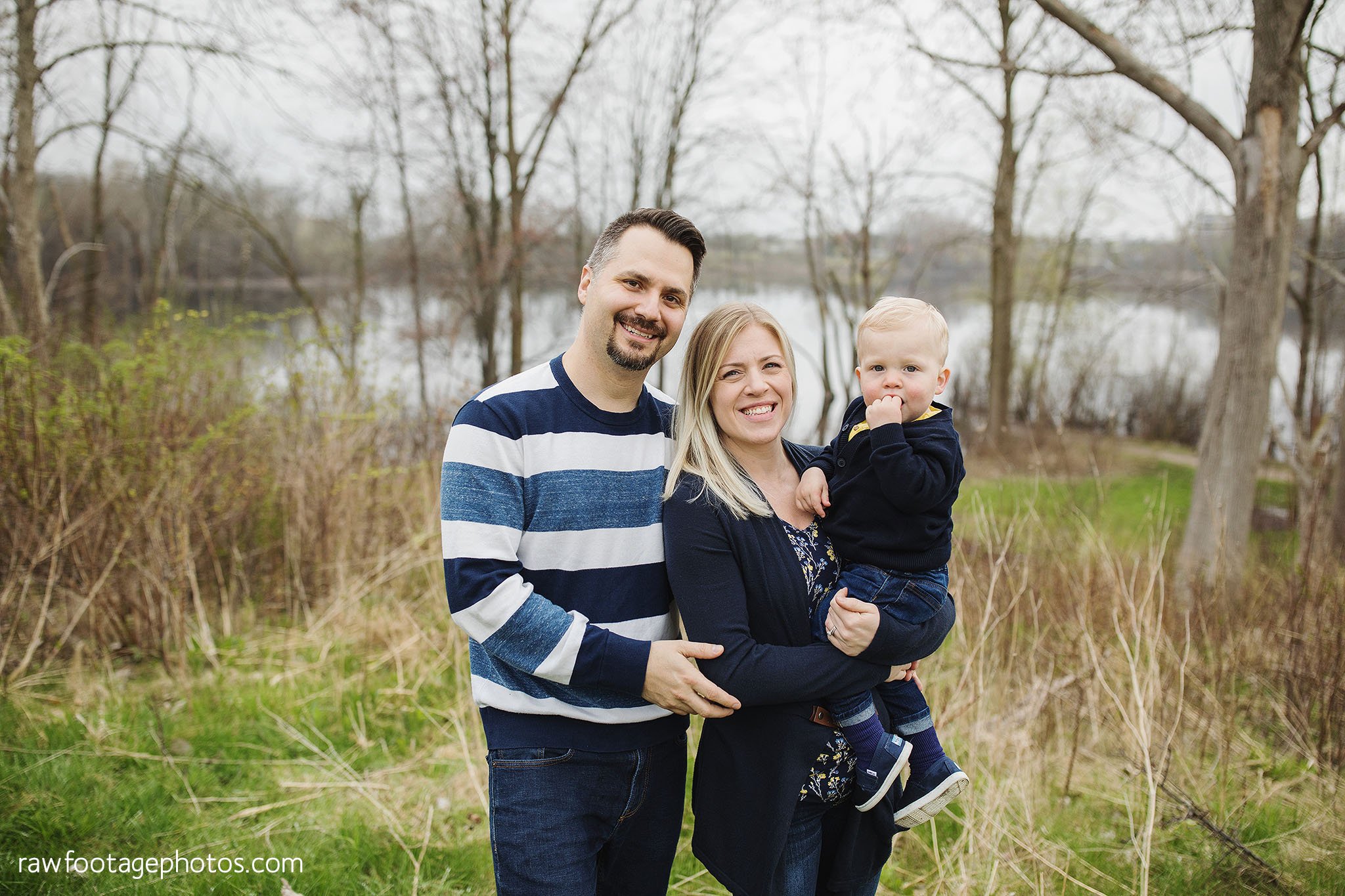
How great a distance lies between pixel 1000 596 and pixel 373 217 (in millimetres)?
13367

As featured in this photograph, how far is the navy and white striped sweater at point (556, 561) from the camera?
4.80ft

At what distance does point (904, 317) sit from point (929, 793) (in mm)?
1031

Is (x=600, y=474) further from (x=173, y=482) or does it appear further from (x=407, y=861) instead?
(x=173, y=482)

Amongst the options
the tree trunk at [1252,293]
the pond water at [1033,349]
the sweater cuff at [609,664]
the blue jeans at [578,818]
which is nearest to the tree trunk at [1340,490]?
the tree trunk at [1252,293]

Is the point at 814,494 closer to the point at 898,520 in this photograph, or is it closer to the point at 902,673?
the point at 898,520

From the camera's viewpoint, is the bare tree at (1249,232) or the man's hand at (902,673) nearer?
the man's hand at (902,673)

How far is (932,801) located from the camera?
160 cm

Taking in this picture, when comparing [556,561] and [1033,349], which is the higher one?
[1033,349]

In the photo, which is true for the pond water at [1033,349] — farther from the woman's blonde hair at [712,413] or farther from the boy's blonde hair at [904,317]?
the boy's blonde hair at [904,317]

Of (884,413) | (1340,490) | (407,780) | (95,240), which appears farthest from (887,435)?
(95,240)

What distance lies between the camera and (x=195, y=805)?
263 centimetres

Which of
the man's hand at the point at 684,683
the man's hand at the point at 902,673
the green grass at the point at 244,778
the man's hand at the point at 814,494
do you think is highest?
the man's hand at the point at 814,494

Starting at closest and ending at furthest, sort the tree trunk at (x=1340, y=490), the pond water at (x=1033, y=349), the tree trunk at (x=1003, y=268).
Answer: the tree trunk at (x=1340, y=490)
the tree trunk at (x=1003, y=268)
the pond water at (x=1033, y=349)

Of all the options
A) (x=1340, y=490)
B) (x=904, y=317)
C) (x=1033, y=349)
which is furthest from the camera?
(x=1033, y=349)
